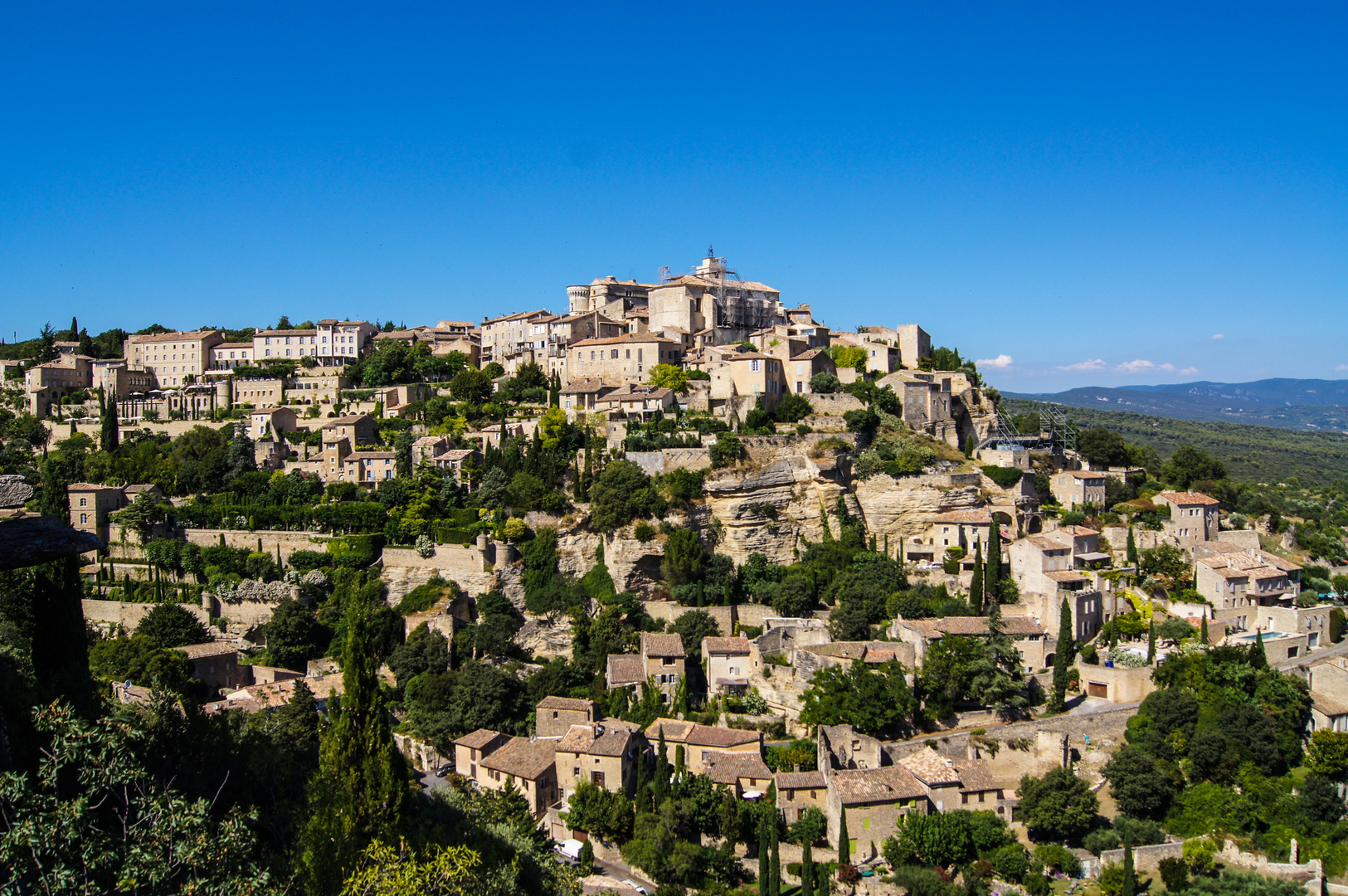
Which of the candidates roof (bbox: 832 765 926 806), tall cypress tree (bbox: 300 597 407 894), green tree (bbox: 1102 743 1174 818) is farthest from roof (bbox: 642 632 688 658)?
green tree (bbox: 1102 743 1174 818)

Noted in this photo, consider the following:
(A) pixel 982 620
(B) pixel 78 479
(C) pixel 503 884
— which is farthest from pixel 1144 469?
(B) pixel 78 479

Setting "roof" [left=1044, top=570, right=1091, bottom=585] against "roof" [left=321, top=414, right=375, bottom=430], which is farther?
"roof" [left=321, top=414, right=375, bottom=430]

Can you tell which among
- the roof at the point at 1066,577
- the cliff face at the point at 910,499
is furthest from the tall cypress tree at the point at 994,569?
the cliff face at the point at 910,499

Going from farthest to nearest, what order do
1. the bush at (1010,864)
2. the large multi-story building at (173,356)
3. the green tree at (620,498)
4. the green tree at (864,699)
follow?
the large multi-story building at (173,356) < the green tree at (620,498) < the green tree at (864,699) < the bush at (1010,864)

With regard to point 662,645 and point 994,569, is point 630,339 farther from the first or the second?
point 994,569

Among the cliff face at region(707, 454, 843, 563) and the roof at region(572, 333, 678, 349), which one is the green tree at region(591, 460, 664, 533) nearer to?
the cliff face at region(707, 454, 843, 563)

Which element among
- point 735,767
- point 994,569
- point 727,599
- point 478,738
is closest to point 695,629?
point 727,599

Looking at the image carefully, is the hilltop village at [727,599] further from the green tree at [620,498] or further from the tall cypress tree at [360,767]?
the tall cypress tree at [360,767]
